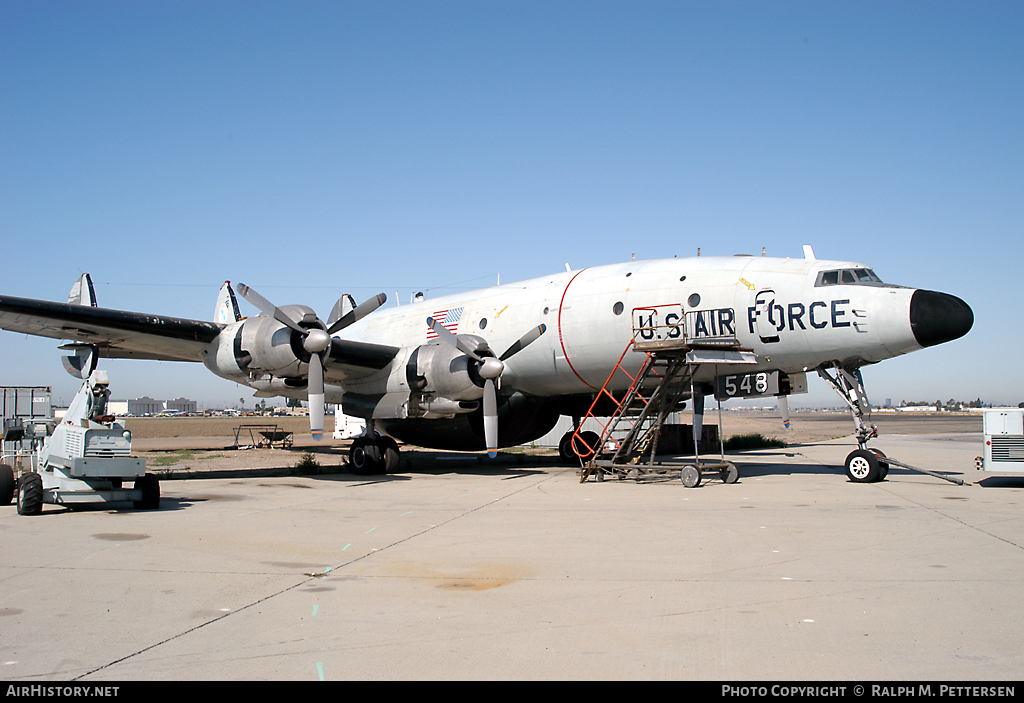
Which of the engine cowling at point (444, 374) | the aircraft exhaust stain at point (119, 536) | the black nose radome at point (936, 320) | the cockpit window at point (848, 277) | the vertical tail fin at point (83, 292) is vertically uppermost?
the vertical tail fin at point (83, 292)

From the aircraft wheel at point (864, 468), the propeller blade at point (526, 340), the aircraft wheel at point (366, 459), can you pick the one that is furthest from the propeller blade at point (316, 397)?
the aircraft wheel at point (864, 468)

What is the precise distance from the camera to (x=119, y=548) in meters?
7.80

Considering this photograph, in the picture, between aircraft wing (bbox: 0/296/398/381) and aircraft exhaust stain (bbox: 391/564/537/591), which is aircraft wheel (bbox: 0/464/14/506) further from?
aircraft exhaust stain (bbox: 391/564/537/591)

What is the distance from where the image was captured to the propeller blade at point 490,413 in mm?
16156

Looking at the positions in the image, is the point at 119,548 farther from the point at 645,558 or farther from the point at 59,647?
the point at 645,558

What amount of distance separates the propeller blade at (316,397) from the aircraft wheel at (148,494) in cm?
376

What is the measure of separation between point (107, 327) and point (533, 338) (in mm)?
8999

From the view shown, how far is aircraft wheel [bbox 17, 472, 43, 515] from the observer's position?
10.2m

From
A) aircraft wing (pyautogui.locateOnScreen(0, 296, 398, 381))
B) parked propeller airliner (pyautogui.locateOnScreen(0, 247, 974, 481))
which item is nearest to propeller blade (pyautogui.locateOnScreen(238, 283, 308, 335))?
parked propeller airliner (pyautogui.locateOnScreen(0, 247, 974, 481))

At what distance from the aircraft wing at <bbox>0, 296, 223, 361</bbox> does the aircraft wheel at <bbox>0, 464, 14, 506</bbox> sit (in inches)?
140

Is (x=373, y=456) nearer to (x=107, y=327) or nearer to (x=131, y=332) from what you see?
(x=131, y=332)

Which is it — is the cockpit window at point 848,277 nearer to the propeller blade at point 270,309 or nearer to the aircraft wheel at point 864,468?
the aircraft wheel at point 864,468

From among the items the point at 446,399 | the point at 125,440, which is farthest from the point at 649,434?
the point at 125,440

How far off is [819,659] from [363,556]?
4672 millimetres
